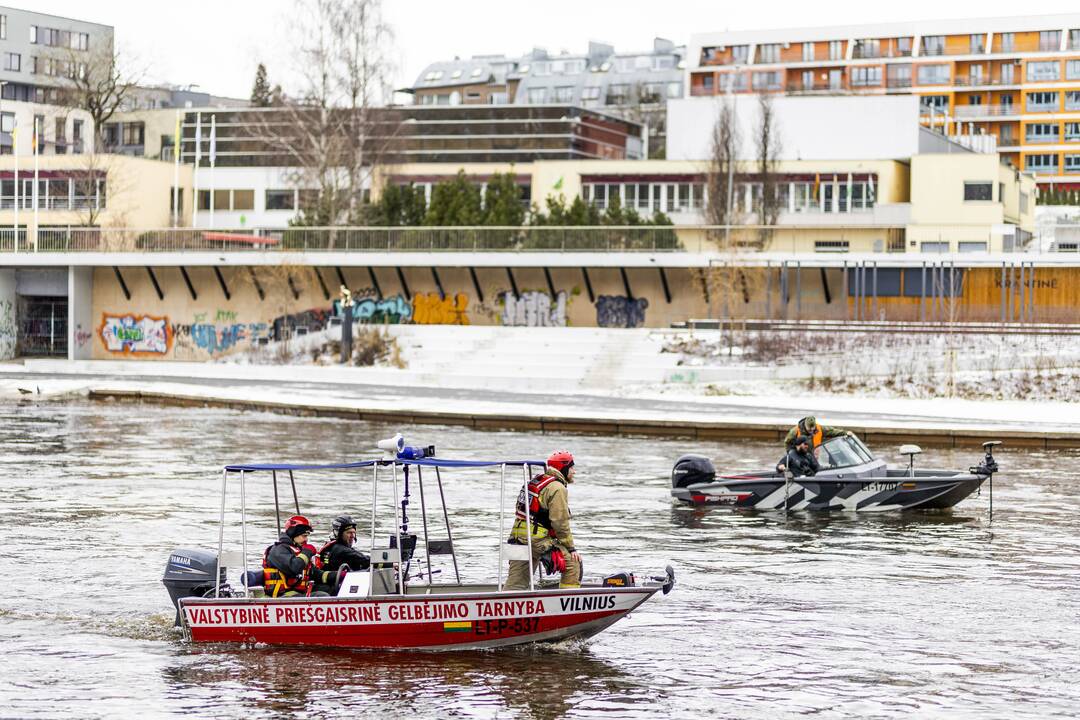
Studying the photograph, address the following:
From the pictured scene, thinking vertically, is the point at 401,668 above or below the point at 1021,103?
below

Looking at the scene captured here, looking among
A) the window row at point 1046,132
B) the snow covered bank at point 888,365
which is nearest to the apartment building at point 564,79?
the window row at point 1046,132

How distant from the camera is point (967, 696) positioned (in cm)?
1614

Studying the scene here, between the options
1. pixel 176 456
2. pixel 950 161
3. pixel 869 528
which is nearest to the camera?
pixel 869 528

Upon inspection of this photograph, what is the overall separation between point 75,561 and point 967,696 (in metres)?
A: 13.9

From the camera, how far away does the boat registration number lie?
57.5ft

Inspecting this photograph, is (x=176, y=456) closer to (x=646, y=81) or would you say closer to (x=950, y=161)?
(x=950, y=161)

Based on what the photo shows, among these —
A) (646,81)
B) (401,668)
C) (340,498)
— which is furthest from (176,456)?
(646,81)

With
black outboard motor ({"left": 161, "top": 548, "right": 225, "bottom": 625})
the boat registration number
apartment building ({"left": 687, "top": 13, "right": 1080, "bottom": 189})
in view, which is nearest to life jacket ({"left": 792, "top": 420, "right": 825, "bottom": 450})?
the boat registration number

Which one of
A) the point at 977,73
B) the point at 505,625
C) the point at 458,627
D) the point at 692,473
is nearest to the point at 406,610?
the point at 458,627

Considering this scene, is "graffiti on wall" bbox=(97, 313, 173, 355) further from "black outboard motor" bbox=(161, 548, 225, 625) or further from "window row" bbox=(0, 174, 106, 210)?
"black outboard motor" bbox=(161, 548, 225, 625)

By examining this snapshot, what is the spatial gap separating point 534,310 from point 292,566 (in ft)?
181

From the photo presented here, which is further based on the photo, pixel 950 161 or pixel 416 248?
pixel 950 161

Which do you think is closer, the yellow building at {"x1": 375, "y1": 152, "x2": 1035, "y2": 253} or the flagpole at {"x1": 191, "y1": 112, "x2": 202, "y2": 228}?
the yellow building at {"x1": 375, "y1": 152, "x2": 1035, "y2": 253}

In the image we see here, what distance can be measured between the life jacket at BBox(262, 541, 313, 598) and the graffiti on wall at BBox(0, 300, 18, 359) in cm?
6537
